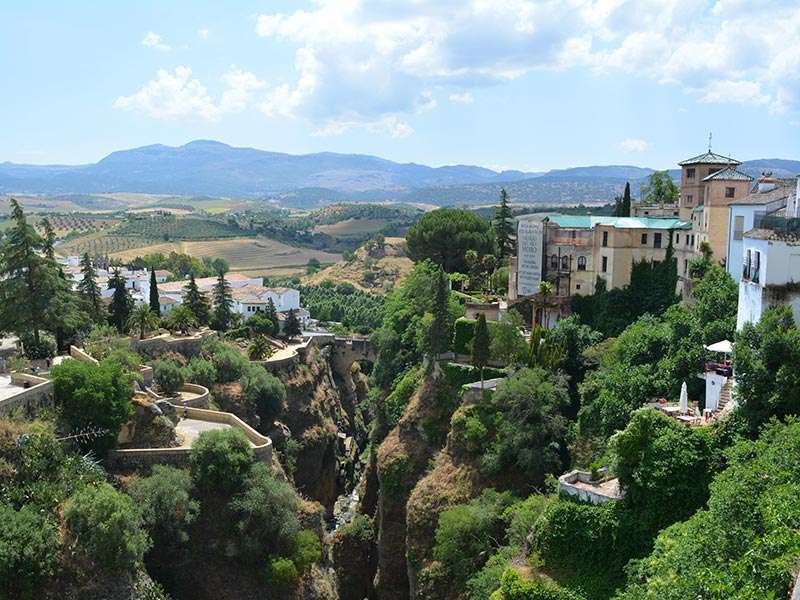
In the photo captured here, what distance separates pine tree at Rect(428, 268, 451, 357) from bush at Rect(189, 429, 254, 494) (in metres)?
13.3

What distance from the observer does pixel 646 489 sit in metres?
26.6

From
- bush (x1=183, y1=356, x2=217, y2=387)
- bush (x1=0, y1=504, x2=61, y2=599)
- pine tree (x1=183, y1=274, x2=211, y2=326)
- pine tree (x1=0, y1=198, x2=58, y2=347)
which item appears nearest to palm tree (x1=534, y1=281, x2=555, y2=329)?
bush (x1=183, y1=356, x2=217, y2=387)

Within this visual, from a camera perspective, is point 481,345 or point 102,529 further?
point 481,345

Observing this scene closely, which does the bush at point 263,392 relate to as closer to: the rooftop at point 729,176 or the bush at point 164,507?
the bush at point 164,507

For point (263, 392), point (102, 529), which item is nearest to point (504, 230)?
point (263, 392)

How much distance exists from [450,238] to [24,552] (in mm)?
43603

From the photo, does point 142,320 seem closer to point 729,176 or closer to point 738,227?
point 738,227

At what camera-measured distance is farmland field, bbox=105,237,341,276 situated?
522 feet

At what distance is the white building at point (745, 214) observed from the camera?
118ft

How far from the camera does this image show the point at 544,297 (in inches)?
1868

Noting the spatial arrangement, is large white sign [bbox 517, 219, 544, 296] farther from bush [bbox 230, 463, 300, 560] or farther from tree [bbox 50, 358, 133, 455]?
tree [bbox 50, 358, 133, 455]

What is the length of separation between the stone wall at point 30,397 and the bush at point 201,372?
44.5 feet

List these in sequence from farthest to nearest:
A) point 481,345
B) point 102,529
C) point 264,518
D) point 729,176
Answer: point 729,176 < point 481,345 < point 264,518 < point 102,529

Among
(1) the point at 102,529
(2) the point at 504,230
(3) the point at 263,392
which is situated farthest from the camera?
(2) the point at 504,230
